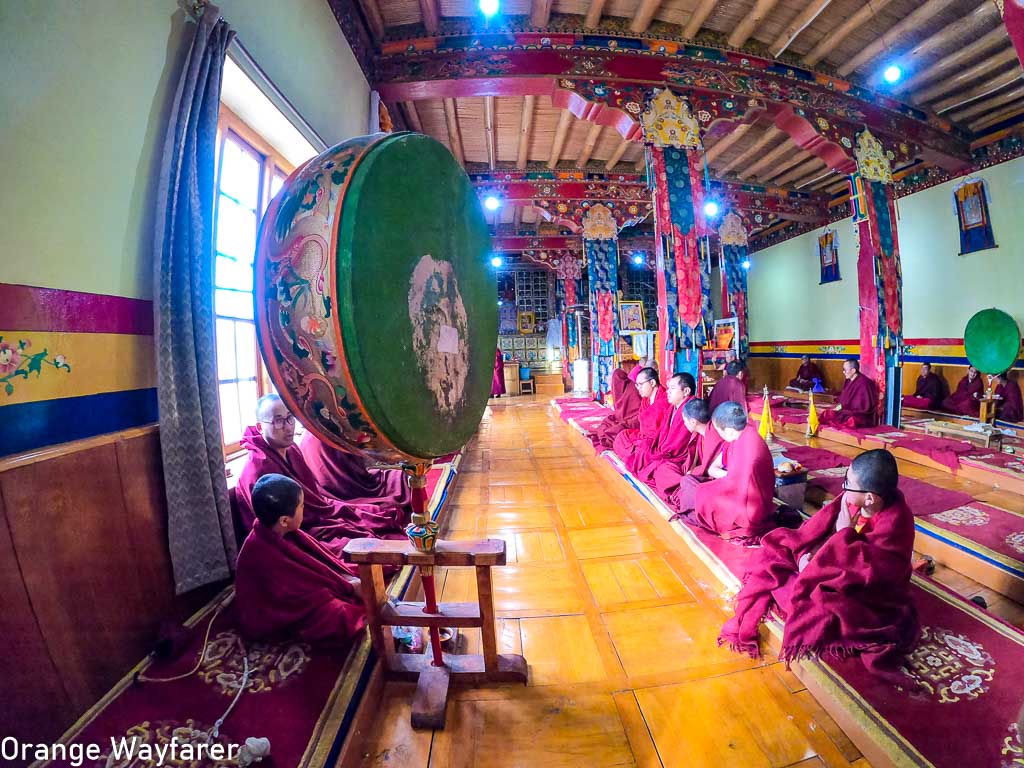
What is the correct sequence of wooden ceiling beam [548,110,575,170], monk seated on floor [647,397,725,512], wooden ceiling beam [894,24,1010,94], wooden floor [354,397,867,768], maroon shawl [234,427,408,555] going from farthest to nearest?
wooden ceiling beam [548,110,575,170] → wooden ceiling beam [894,24,1010,94] → monk seated on floor [647,397,725,512] → maroon shawl [234,427,408,555] → wooden floor [354,397,867,768]

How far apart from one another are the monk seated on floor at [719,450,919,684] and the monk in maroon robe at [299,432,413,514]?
240cm

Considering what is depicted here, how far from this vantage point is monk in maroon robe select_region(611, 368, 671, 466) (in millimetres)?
4293

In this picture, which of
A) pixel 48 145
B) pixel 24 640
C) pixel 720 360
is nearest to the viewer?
pixel 24 640

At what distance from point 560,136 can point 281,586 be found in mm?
7451

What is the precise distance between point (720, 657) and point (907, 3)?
6854 millimetres

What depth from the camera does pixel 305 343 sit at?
1046 mm

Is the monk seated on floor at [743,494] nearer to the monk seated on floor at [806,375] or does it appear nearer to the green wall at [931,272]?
the green wall at [931,272]

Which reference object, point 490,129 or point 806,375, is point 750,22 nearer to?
point 490,129

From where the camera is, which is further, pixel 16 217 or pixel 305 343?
pixel 16 217

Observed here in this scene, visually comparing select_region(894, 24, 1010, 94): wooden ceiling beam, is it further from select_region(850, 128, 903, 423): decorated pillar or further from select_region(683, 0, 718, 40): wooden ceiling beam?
select_region(683, 0, 718, 40): wooden ceiling beam

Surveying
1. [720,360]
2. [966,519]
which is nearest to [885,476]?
[966,519]

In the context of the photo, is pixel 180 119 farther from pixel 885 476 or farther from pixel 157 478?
pixel 885 476

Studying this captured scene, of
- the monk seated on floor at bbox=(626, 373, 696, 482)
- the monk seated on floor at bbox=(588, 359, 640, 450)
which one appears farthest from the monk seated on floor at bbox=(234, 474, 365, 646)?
the monk seated on floor at bbox=(588, 359, 640, 450)

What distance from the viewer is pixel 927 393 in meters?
7.52
